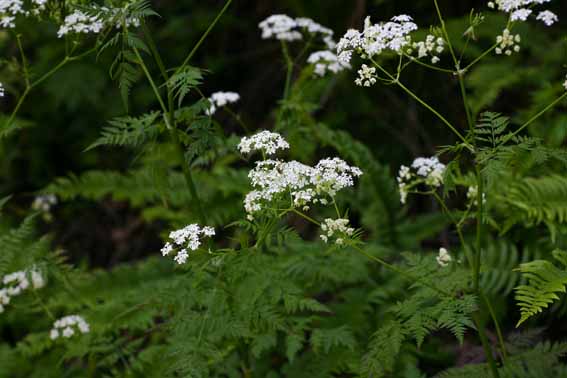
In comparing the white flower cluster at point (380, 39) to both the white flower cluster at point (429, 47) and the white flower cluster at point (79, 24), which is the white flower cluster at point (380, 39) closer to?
the white flower cluster at point (429, 47)

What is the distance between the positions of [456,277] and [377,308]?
129cm

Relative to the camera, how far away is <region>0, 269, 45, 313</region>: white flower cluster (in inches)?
148

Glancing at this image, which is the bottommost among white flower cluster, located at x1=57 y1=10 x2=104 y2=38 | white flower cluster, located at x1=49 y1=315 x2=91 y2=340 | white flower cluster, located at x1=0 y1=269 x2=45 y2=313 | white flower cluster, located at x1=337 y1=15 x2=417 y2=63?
white flower cluster, located at x1=49 y1=315 x2=91 y2=340

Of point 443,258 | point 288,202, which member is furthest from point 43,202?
point 443,258

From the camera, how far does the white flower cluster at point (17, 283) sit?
3.76 metres

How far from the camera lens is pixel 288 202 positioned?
277cm

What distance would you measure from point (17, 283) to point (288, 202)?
7.69 ft

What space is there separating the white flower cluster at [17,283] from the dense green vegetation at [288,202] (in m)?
0.02

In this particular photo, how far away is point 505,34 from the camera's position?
2584 mm

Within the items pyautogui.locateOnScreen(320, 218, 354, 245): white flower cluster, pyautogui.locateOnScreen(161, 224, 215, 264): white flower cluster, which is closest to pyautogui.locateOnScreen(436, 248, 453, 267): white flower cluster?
pyautogui.locateOnScreen(320, 218, 354, 245): white flower cluster

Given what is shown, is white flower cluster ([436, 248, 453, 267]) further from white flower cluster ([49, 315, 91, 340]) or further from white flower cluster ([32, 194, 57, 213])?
white flower cluster ([32, 194, 57, 213])

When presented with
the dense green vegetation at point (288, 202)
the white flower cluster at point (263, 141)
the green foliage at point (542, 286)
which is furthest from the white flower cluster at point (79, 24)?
the green foliage at point (542, 286)

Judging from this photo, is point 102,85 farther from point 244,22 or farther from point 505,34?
point 505,34

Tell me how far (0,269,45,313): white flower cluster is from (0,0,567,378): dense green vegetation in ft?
0.08
